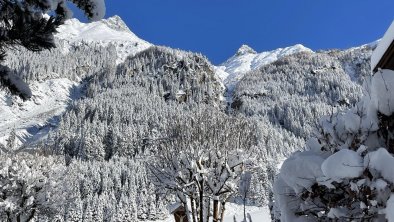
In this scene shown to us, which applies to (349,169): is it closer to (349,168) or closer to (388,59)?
(349,168)

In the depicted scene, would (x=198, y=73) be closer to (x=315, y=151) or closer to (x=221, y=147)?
(x=221, y=147)

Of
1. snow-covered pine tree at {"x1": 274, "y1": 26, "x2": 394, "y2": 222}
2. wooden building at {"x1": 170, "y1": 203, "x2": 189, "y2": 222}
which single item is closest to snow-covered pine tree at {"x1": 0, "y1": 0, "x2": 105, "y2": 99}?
snow-covered pine tree at {"x1": 274, "y1": 26, "x2": 394, "y2": 222}

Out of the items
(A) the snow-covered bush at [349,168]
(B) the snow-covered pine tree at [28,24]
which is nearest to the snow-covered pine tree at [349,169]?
(A) the snow-covered bush at [349,168]

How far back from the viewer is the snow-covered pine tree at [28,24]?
5.23 meters

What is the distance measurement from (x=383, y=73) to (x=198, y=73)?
7393 inches

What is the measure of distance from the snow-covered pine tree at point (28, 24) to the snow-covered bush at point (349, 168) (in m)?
3.28

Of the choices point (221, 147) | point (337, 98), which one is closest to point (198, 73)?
point (337, 98)

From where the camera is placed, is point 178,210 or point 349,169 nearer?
point 349,169

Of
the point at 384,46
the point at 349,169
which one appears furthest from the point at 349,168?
the point at 384,46

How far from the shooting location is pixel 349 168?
4711mm

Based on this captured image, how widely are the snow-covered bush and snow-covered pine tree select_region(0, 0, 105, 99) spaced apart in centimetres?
328

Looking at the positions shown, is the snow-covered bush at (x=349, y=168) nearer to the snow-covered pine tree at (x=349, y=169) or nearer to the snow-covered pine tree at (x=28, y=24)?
the snow-covered pine tree at (x=349, y=169)

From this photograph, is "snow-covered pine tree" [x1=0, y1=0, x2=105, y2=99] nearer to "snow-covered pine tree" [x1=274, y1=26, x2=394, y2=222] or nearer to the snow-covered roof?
"snow-covered pine tree" [x1=274, y1=26, x2=394, y2=222]

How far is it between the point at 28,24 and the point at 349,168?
13.6 feet
